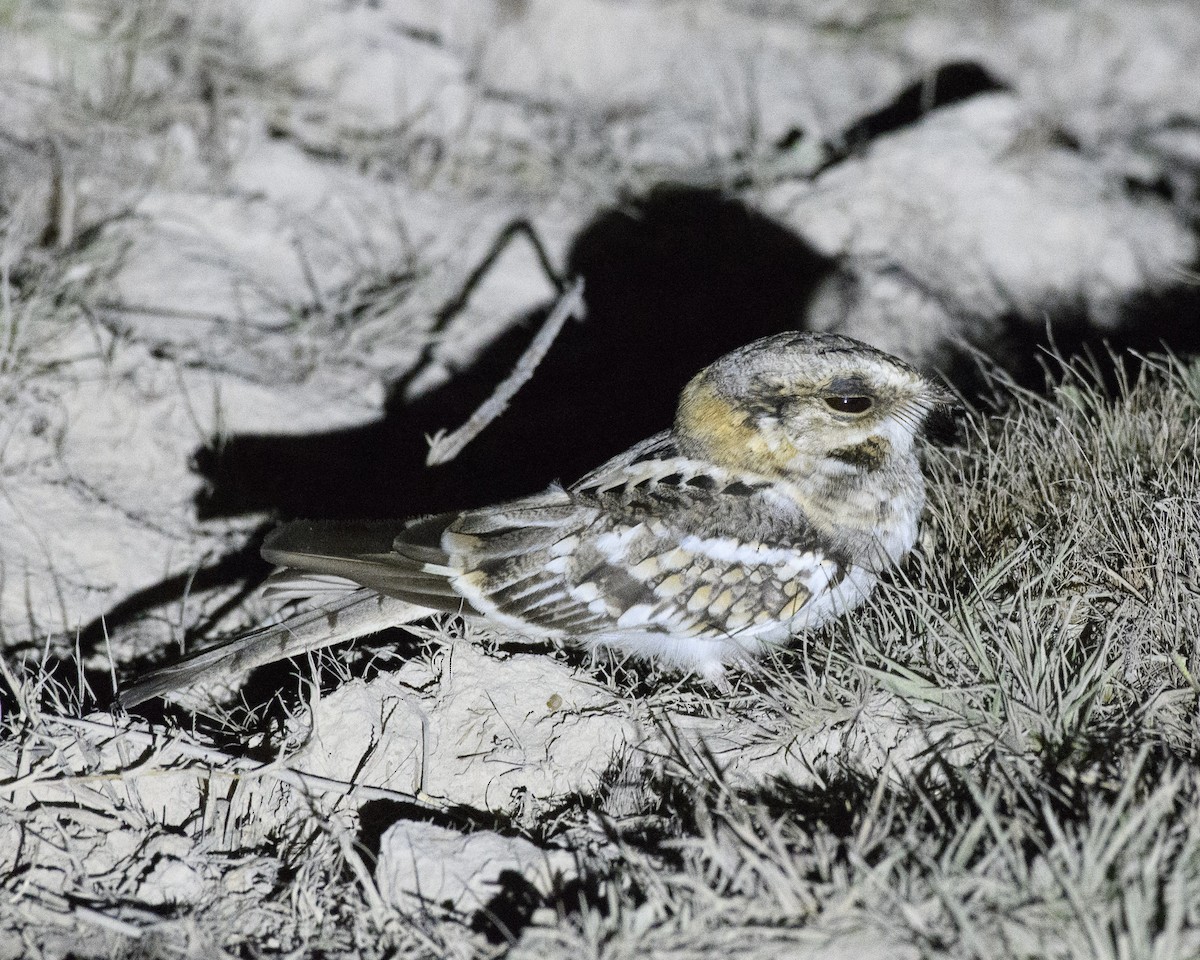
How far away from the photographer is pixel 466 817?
7.74 feet

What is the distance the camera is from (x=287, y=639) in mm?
2580

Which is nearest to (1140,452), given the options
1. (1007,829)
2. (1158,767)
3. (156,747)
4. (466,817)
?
(1158,767)

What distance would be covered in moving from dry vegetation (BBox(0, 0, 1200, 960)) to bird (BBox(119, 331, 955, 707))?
105mm

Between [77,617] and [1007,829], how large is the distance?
2.40 m

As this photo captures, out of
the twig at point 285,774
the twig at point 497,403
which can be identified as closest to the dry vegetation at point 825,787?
the twig at point 285,774

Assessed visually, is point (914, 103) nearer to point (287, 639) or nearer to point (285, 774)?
point (287, 639)

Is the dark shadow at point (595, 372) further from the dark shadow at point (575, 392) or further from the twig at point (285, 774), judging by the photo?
the twig at point (285, 774)

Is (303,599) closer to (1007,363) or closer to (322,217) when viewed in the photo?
(322,217)

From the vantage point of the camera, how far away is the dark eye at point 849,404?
8.45ft

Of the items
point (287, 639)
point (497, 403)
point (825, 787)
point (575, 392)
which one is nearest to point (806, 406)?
point (825, 787)

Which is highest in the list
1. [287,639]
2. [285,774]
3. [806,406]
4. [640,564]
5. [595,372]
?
[806,406]

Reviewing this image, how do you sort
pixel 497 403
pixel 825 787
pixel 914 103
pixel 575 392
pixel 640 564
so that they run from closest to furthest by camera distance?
1. pixel 825 787
2. pixel 640 564
3. pixel 497 403
4. pixel 575 392
5. pixel 914 103

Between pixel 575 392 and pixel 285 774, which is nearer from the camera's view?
pixel 285 774

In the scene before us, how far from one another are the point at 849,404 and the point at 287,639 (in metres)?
1.47
